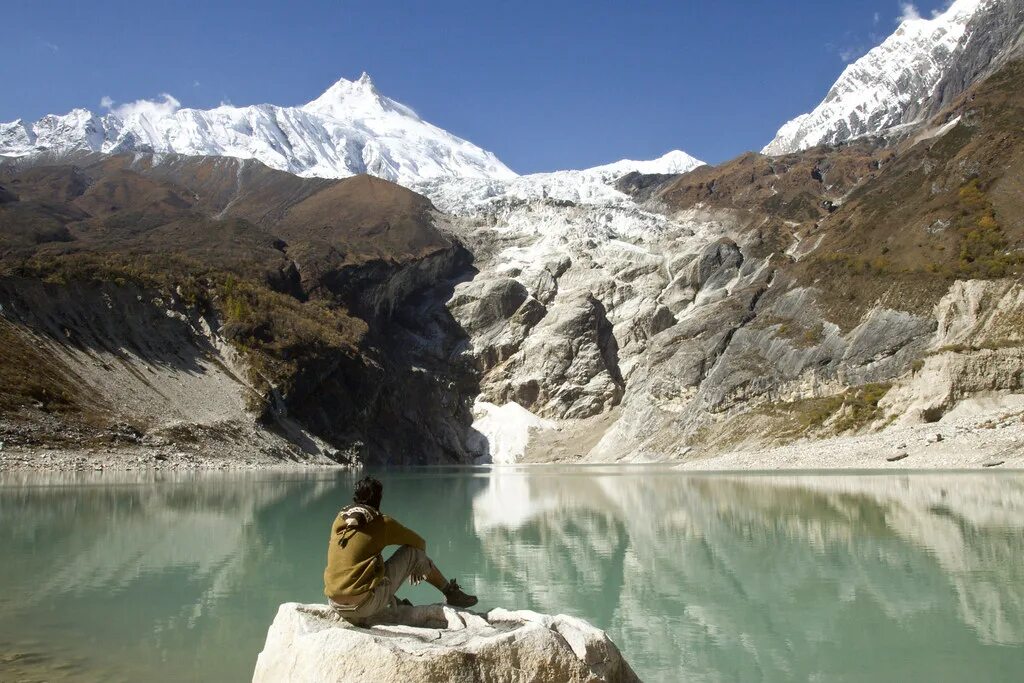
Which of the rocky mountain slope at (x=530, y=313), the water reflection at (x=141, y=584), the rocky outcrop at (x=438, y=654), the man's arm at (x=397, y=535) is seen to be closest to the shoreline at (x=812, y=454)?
the rocky mountain slope at (x=530, y=313)

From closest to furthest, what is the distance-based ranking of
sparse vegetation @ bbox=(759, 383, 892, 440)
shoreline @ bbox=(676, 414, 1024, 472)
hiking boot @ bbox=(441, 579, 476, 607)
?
1. hiking boot @ bbox=(441, 579, 476, 607)
2. shoreline @ bbox=(676, 414, 1024, 472)
3. sparse vegetation @ bbox=(759, 383, 892, 440)

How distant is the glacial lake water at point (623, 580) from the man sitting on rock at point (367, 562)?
2.82 meters

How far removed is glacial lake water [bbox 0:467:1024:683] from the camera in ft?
35.6

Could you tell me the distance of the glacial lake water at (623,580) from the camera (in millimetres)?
10859

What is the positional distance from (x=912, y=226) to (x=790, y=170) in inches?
3383

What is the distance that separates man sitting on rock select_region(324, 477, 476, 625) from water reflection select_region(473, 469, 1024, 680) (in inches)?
137

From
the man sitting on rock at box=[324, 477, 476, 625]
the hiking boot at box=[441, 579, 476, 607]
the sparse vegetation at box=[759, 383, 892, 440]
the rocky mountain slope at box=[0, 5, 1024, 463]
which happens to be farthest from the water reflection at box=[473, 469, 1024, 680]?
the sparse vegetation at box=[759, 383, 892, 440]

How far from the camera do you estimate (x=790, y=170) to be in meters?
178

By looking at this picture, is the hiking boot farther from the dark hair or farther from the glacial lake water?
the glacial lake water

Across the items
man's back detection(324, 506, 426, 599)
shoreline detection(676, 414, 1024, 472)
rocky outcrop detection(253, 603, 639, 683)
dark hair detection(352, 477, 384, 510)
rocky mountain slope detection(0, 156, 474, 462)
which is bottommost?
shoreline detection(676, 414, 1024, 472)

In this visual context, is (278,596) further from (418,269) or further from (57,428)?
(418,269)

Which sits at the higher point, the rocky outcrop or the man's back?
the man's back

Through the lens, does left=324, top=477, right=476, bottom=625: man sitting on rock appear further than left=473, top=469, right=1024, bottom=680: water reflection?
No

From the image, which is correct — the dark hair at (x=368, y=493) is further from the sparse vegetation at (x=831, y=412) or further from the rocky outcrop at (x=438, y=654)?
the sparse vegetation at (x=831, y=412)
